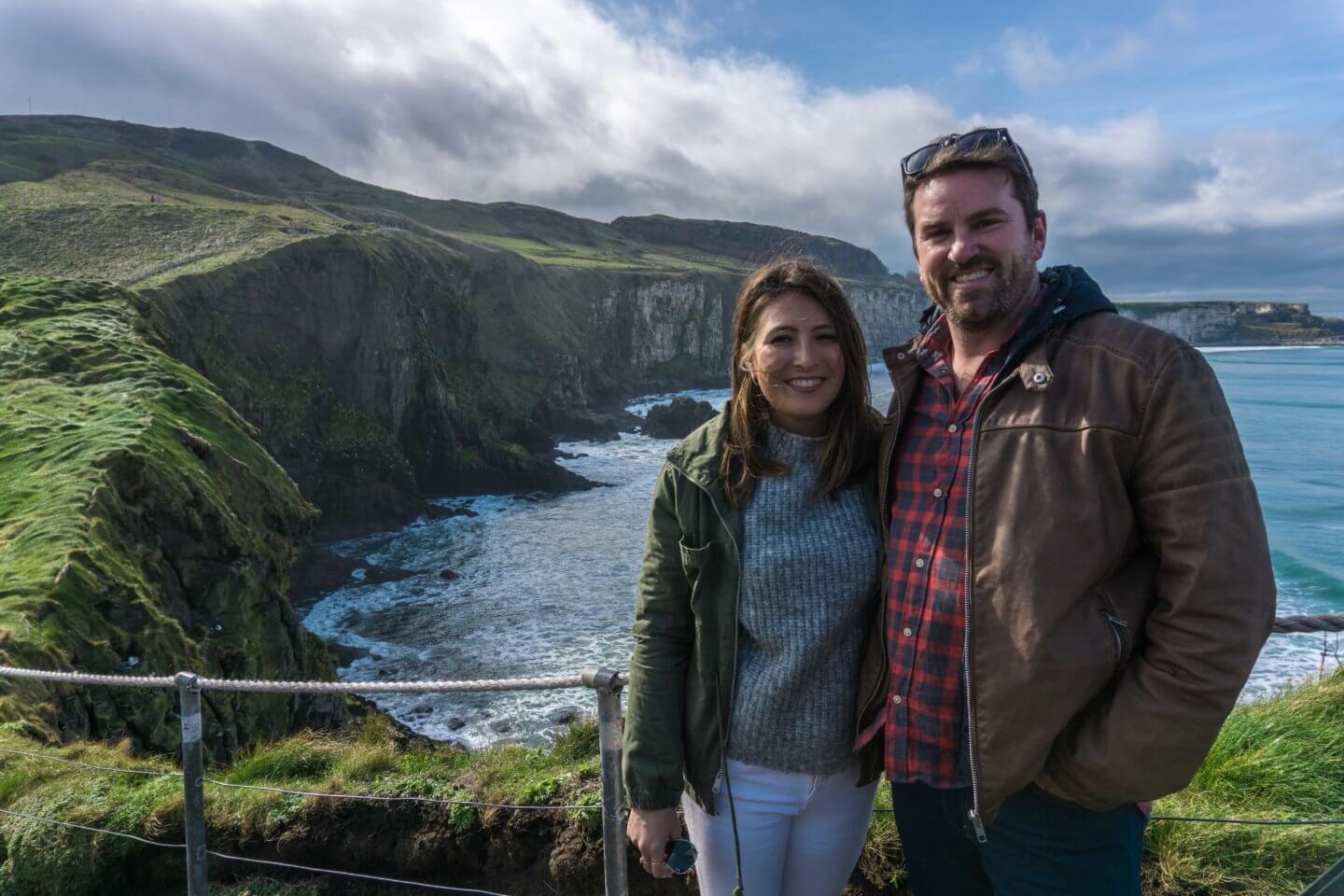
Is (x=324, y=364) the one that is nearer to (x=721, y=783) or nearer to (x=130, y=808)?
(x=130, y=808)

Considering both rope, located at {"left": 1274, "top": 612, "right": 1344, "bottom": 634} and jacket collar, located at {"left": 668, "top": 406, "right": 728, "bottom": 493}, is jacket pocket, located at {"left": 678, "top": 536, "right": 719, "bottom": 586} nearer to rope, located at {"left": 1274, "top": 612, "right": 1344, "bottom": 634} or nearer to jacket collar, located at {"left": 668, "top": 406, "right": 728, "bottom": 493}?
jacket collar, located at {"left": 668, "top": 406, "right": 728, "bottom": 493}

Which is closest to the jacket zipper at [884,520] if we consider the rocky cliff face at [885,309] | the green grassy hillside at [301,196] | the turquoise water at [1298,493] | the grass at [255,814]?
the grass at [255,814]

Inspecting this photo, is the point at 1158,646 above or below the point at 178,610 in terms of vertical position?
above

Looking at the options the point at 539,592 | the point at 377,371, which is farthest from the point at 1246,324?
the point at 539,592

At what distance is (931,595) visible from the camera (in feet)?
7.02

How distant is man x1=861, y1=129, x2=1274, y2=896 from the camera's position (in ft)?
5.56

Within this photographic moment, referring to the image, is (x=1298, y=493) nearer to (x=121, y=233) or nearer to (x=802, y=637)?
(x=802, y=637)

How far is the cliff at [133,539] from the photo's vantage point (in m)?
8.33

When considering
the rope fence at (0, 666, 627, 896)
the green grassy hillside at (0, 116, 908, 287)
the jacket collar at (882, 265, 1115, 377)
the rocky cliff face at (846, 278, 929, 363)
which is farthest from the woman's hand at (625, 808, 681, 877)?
the rocky cliff face at (846, 278, 929, 363)

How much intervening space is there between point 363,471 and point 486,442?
8970 millimetres

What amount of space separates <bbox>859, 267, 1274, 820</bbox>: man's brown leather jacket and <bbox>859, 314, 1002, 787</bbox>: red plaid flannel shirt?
9 cm

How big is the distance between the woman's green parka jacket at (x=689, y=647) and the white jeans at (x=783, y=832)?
8 cm

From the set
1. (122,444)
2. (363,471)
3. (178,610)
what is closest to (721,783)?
(178,610)

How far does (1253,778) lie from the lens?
3539 millimetres
